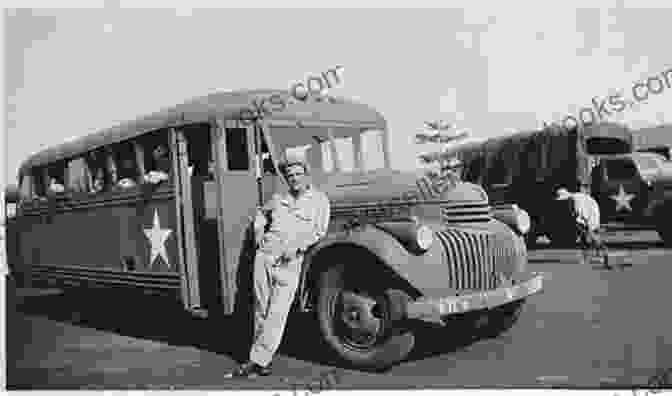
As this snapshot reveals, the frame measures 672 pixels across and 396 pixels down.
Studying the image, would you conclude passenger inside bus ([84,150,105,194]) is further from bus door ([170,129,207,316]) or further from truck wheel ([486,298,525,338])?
truck wheel ([486,298,525,338])

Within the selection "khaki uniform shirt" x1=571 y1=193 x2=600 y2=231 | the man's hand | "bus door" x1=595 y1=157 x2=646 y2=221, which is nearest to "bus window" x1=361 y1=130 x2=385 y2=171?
the man's hand

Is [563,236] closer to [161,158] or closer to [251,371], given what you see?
[161,158]

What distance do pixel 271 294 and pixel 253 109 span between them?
1.58m

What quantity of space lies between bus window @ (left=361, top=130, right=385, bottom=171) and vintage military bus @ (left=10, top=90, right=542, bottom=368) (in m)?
0.01

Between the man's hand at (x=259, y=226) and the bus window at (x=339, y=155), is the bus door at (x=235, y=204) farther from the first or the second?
the bus window at (x=339, y=155)

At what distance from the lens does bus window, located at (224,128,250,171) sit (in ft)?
17.6

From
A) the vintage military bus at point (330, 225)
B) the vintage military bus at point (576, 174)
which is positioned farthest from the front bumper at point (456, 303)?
the vintage military bus at point (576, 174)

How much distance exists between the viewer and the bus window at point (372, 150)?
579 centimetres

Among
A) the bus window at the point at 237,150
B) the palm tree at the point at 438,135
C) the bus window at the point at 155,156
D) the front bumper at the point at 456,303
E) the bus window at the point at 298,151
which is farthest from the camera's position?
the palm tree at the point at 438,135

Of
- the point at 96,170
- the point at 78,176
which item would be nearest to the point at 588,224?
the point at 96,170

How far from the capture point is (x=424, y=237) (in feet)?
14.9

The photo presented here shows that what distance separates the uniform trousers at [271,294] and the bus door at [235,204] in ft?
1.51

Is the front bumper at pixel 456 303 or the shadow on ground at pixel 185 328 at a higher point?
the front bumper at pixel 456 303

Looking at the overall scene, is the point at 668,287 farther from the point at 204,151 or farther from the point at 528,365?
the point at 204,151
